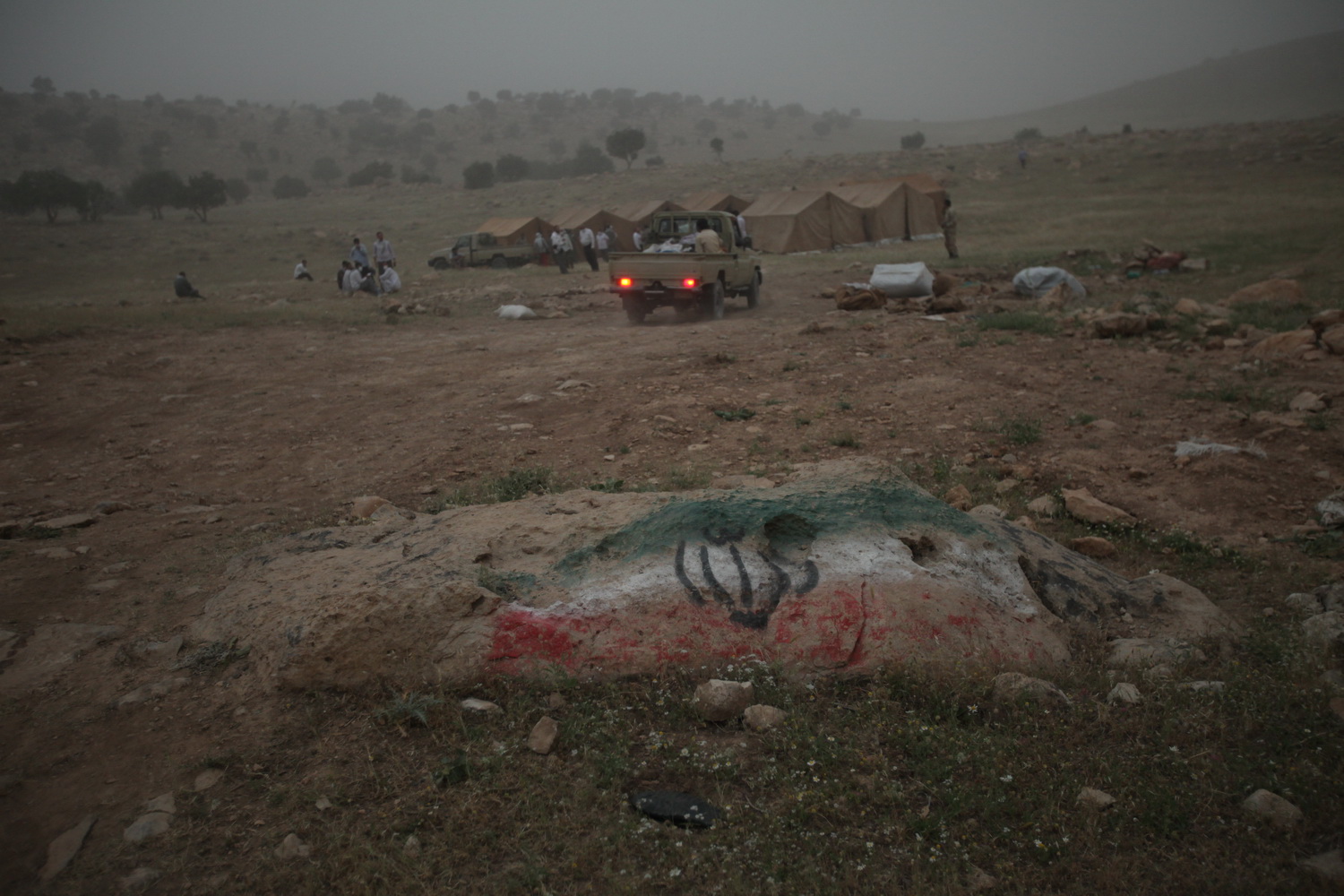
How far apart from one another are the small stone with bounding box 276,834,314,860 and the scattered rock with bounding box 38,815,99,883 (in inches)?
20.6

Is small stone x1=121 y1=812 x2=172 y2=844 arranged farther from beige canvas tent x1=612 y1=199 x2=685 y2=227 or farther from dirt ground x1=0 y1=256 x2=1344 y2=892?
beige canvas tent x1=612 y1=199 x2=685 y2=227

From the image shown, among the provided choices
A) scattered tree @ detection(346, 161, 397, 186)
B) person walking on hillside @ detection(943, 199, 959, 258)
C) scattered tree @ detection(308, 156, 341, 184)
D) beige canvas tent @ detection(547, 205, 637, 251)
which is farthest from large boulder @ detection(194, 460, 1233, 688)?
scattered tree @ detection(308, 156, 341, 184)

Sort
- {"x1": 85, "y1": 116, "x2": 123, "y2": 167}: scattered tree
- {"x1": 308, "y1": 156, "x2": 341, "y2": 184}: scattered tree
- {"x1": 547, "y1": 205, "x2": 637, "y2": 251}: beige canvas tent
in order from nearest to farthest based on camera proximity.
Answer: {"x1": 547, "y1": 205, "x2": 637, "y2": 251}: beige canvas tent
{"x1": 85, "y1": 116, "x2": 123, "y2": 167}: scattered tree
{"x1": 308, "y1": 156, "x2": 341, "y2": 184}: scattered tree

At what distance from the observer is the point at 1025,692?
8.38 feet

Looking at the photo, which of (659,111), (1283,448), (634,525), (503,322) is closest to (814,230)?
(503,322)

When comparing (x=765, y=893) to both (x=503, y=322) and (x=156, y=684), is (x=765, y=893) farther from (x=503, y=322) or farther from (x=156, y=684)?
(x=503, y=322)

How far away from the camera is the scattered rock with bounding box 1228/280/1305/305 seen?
31.3 feet

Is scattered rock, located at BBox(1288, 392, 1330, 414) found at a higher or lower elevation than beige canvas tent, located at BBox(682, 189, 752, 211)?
lower

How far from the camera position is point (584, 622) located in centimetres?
275

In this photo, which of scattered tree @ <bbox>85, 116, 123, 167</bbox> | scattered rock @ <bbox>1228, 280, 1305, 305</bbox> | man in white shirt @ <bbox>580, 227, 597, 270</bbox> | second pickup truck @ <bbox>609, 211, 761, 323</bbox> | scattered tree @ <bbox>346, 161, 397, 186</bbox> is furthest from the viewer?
scattered tree @ <bbox>346, 161, 397, 186</bbox>

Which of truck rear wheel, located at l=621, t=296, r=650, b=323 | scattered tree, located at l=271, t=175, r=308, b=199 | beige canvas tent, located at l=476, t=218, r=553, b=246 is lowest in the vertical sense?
truck rear wheel, located at l=621, t=296, r=650, b=323

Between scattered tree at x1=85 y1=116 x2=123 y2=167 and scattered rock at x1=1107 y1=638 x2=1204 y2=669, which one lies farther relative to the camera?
scattered tree at x1=85 y1=116 x2=123 y2=167

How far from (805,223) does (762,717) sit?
20.8m

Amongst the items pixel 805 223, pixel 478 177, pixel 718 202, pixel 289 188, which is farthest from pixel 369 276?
pixel 289 188
